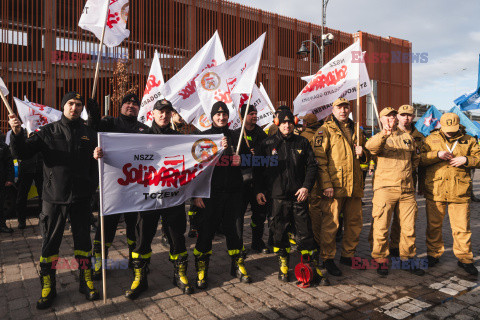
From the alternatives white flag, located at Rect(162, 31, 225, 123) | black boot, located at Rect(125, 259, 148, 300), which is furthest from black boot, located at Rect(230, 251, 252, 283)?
white flag, located at Rect(162, 31, 225, 123)

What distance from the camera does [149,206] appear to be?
12.9 ft

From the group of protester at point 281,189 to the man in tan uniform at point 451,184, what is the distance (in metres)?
0.01

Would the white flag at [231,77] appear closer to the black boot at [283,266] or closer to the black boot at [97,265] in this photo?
the black boot at [283,266]

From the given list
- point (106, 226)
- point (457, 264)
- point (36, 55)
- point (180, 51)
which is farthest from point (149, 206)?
Answer: point (180, 51)

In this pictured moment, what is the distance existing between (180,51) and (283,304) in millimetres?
16248

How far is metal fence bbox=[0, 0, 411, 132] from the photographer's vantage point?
14383 millimetres

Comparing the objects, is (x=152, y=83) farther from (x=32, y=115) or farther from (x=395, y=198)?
(x=395, y=198)

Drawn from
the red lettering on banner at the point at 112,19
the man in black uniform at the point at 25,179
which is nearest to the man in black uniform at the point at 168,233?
the red lettering on banner at the point at 112,19

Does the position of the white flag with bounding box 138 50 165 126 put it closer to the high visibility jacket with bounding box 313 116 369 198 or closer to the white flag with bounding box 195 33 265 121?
the white flag with bounding box 195 33 265 121

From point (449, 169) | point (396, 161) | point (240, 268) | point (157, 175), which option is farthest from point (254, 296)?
point (449, 169)

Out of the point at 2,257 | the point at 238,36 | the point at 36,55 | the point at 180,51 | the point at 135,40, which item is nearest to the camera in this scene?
the point at 2,257

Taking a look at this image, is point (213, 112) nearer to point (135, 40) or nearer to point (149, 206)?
point (149, 206)

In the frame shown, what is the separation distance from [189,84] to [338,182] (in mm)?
3398

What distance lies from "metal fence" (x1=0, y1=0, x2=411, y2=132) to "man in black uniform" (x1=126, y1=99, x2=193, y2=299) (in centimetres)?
1232
